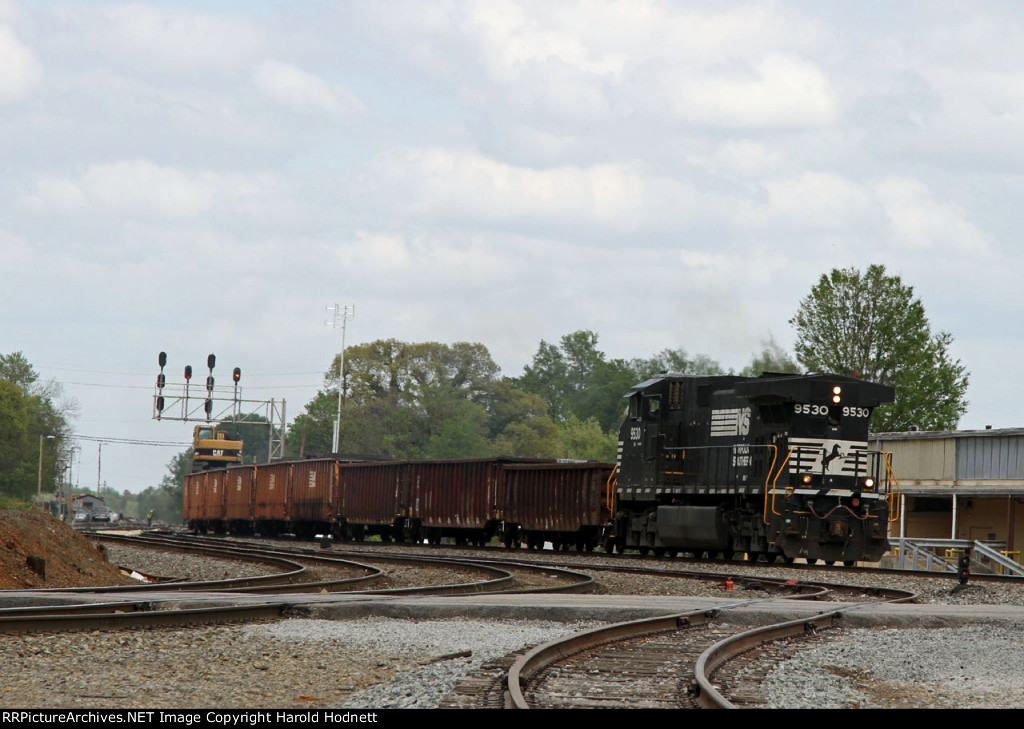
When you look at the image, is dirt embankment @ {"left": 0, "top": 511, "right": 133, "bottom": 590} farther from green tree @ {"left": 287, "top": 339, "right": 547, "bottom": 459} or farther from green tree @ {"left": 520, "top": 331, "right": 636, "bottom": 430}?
green tree @ {"left": 520, "top": 331, "right": 636, "bottom": 430}

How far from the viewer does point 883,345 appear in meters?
48.6

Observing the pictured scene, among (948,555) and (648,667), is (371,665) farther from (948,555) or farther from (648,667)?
(948,555)

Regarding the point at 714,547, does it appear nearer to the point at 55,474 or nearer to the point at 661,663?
the point at 661,663

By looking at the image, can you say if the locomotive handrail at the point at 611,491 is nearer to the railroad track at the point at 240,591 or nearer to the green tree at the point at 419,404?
the railroad track at the point at 240,591

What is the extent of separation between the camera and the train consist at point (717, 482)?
20.9 m

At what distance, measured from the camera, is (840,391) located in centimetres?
2150

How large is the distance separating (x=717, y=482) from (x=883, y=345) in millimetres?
28653

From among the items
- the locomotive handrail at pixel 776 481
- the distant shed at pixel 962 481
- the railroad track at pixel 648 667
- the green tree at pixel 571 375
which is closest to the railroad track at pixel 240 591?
the railroad track at pixel 648 667

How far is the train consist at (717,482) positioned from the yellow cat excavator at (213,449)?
141ft

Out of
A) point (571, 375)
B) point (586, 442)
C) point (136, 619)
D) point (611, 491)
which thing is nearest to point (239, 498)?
point (611, 491)

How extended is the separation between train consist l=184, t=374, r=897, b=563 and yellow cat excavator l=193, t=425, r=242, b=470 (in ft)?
141

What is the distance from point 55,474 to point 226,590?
108075mm

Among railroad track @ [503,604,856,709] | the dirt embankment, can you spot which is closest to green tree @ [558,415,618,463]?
the dirt embankment
